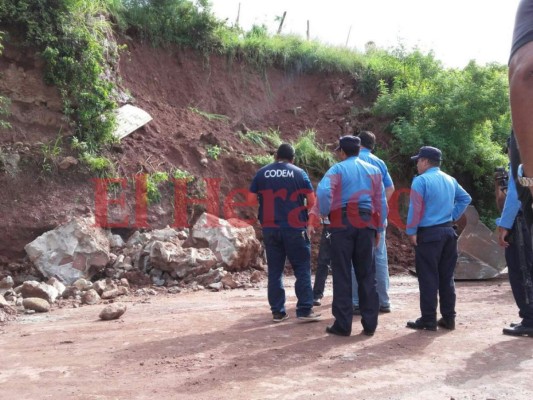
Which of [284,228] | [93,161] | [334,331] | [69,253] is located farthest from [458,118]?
[334,331]

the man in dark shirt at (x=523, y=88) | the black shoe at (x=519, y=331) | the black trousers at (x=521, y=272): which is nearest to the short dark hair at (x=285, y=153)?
the black trousers at (x=521, y=272)

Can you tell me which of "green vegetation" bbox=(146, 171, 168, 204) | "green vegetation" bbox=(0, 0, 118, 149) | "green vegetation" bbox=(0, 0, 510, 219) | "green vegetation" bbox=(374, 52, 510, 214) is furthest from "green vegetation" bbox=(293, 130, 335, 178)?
"green vegetation" bbox=(0, 0, 118, 149)

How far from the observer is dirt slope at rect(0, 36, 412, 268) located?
10516 mm

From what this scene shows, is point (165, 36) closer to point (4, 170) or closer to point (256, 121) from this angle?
point (256, 121)

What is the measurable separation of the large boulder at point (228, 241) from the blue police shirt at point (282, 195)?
343 cm

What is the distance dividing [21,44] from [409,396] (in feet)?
34.7

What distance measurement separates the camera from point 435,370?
4.59m

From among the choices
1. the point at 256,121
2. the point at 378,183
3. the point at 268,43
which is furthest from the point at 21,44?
the point at 378,183

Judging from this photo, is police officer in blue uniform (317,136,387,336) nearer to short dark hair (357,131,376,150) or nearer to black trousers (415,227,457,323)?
black trousers (415,227,457,323)

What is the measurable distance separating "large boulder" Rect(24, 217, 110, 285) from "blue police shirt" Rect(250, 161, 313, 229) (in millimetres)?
3882

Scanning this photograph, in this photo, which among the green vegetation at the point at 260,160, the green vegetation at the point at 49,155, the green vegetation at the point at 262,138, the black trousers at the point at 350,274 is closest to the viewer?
the black trousers at the point at 350,274

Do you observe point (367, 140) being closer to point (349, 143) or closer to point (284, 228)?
point (349, 143)

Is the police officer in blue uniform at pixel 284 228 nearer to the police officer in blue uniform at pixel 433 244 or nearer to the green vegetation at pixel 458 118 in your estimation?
the police officer in blue uniform at pixel 433 244

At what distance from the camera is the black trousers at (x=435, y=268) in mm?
6133
